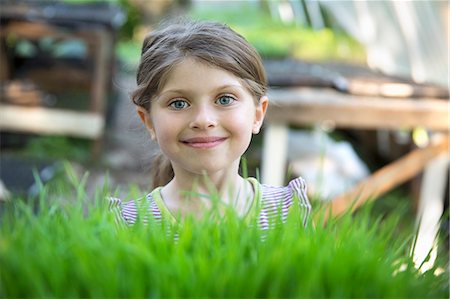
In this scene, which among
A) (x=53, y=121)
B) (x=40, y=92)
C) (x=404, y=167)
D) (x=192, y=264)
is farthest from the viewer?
(x=40, y=92)

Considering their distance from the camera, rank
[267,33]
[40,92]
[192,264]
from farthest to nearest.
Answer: [267,33], [40,92], [192,264]

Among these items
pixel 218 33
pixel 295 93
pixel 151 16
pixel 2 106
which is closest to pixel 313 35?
pixel 151 16

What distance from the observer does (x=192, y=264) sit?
3.06ft

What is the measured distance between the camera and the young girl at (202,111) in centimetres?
152

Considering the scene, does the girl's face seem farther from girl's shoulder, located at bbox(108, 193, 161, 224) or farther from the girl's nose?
girl's shoulder, located at bbox(108, 193, 161, 224)

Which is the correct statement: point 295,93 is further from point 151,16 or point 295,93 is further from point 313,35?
point 151,16

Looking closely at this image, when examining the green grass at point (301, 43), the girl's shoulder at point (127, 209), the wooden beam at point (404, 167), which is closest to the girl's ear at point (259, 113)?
the girl's shoulder at point (127, 209)

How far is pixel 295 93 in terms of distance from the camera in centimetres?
470

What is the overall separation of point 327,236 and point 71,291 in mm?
408

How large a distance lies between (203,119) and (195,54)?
13 cm

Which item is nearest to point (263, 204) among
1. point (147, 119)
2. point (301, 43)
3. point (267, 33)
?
point (147, 119)

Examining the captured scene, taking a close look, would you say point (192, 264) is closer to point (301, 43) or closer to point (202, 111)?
point (202, 111)

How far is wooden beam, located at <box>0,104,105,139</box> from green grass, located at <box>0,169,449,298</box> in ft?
19.5

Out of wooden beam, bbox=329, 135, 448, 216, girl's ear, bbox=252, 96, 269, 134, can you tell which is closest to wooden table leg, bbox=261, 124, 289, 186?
wooden beam, bbox=329, 135, 448, 216
